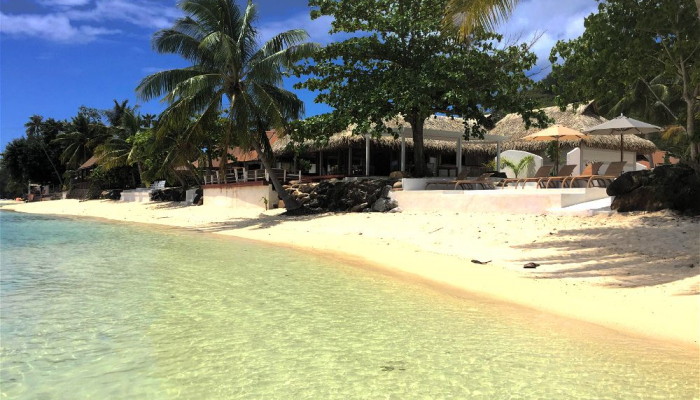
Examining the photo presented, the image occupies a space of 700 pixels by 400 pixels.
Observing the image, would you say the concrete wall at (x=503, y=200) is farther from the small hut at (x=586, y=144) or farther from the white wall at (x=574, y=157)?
the small hut at (x=586, y=144)

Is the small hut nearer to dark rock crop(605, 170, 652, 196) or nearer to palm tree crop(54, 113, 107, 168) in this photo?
dark rock crop(605, 170, 652, 196)

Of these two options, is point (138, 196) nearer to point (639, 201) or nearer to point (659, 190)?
point (639, 201)

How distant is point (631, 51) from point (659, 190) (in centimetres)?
285

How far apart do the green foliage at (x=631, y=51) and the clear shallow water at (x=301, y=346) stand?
6.79 m

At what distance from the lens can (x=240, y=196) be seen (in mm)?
20781

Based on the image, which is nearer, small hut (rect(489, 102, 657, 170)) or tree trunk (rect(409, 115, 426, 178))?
tree trunk (rect(409, 115, 426, 178))

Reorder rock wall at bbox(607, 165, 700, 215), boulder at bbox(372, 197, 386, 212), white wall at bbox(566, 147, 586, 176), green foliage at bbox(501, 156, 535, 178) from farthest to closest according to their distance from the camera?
white wall at bbox(566, 147, 586, 176) < green foliage at bbox(501, 156, 535, 178) < boulder at bbox(372, 197, 386, 212) < rock wall at bbox(607, 165, 700, 215)

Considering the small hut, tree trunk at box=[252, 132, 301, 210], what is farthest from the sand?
the small hut

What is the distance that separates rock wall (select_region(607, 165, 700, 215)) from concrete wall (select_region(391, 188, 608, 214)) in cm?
108

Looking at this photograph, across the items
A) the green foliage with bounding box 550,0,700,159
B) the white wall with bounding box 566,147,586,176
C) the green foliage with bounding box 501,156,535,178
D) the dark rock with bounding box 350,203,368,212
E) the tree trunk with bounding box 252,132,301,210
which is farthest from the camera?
the white wall with bounding box 566,147,586,176

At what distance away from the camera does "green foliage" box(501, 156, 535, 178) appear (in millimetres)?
19031

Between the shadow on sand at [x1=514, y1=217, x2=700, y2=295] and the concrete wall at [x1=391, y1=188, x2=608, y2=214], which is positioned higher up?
the concrete wall at [x1=391, y1=188, x2=608, y2=214]

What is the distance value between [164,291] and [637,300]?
586 cm

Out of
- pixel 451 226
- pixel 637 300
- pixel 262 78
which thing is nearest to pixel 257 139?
pixel 262 78
